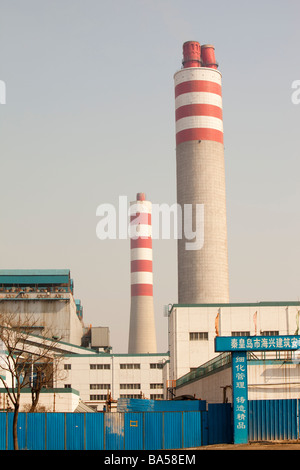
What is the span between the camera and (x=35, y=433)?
35.9m

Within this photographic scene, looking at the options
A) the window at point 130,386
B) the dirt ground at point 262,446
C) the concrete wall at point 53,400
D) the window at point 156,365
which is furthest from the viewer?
the window at point 156,365

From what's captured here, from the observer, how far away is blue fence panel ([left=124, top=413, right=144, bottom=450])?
117 ft

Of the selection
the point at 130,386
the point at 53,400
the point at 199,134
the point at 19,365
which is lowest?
the point at 53,400

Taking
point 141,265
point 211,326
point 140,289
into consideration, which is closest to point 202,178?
point 211,326

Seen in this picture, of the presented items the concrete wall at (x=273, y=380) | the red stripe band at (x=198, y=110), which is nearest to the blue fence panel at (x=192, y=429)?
the concrete wall at (x=273, y=380)

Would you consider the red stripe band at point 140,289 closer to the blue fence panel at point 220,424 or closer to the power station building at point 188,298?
the power station building at point 188,298

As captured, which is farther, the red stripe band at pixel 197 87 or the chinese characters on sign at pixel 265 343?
the red stripe band at pixel 197 87

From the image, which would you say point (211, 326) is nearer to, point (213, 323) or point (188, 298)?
point (213, 323)

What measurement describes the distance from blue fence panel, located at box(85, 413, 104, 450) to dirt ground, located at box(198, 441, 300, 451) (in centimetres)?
505

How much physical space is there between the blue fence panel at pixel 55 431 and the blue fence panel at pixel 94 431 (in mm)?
1208

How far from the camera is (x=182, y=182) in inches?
3413

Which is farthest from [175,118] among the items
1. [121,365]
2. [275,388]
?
[275,388]

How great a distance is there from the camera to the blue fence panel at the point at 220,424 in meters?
35.8

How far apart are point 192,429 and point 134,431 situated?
2.92 m
